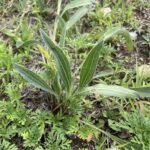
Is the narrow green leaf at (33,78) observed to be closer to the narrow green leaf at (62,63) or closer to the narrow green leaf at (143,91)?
the narrow green leaf at (62,63)

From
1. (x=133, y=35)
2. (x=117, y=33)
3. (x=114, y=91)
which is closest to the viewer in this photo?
(x=114, y=91)

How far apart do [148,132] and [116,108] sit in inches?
10.3

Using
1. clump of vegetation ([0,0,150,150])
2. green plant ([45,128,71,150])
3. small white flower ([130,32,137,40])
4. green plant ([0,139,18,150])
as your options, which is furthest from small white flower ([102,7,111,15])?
green plant ([0,139,18,150])

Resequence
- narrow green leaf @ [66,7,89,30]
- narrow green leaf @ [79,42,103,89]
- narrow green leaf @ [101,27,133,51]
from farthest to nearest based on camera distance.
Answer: narrow green leaf @ [66,7,89,30] < narrow green leaf @ [101,27,133,51] < narrow green leaf @ [79,42,103,89]

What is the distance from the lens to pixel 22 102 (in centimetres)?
153

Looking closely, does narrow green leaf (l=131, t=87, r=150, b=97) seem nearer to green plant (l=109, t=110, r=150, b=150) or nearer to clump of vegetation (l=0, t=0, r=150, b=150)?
clump of vegetation (l=0, t=0, r=150, b=150)

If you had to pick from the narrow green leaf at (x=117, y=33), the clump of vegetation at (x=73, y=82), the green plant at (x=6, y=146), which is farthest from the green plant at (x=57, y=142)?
the narrow green leaf at (x=117, y=33)

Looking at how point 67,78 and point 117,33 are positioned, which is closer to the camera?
point 67,78

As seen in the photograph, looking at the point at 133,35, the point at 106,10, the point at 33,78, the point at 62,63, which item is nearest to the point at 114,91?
the point at 62,63

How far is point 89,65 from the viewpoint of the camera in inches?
52.5

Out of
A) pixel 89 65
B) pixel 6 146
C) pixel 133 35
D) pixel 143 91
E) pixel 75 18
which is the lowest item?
pixel 6 146

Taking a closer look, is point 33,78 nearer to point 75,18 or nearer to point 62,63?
point 62,63

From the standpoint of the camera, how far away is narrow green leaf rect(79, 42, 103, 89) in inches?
51.1

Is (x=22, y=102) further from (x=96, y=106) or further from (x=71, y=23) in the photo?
(x=71, y=23)
